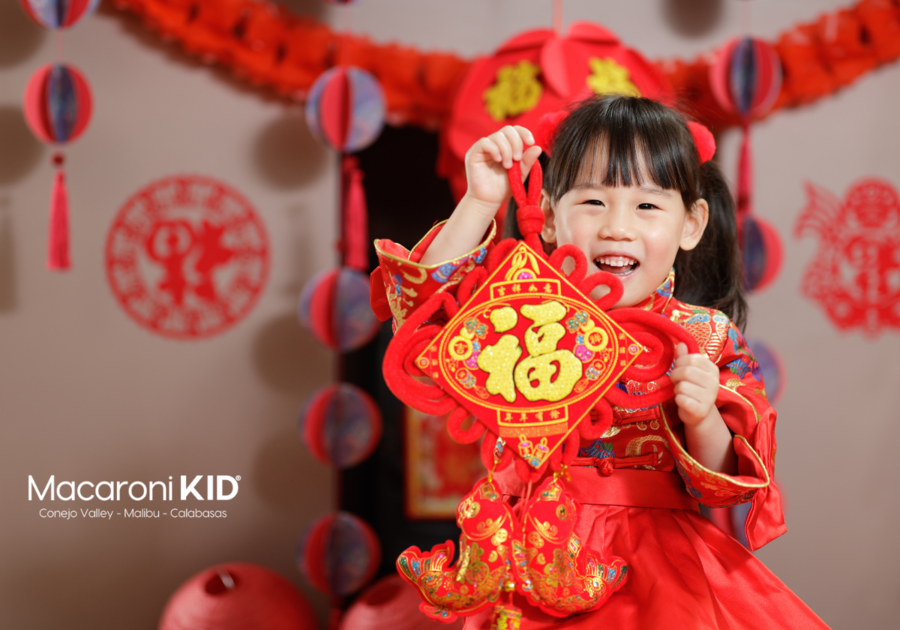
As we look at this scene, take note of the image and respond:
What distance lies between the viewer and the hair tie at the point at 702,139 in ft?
2.84

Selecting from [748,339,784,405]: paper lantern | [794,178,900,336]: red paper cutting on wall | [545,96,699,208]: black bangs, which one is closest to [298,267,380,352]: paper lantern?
[545,96,699,208]: black bangs

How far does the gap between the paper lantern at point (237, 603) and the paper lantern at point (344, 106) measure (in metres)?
0.90

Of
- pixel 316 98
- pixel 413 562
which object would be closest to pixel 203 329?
pixel 316 98

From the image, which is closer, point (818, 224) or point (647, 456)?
point (647, 456)

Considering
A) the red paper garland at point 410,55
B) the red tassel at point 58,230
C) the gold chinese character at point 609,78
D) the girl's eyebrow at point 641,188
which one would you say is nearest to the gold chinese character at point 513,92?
the gold chinese character at point 609,78

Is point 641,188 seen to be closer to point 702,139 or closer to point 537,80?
point 702,139

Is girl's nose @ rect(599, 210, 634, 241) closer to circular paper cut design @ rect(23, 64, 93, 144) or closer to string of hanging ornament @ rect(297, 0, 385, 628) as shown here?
string of hanging ornament @ rect(297, 0, 385, 628)

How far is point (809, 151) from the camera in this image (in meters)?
1.83

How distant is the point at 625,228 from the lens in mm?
766

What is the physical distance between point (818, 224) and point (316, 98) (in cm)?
128

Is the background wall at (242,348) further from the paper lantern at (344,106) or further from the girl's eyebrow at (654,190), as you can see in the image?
the girl's eyebrow at (654,190)

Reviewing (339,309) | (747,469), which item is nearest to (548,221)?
(747,469)

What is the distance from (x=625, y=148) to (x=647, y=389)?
27cm

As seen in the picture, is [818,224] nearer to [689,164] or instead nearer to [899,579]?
[899,579]
